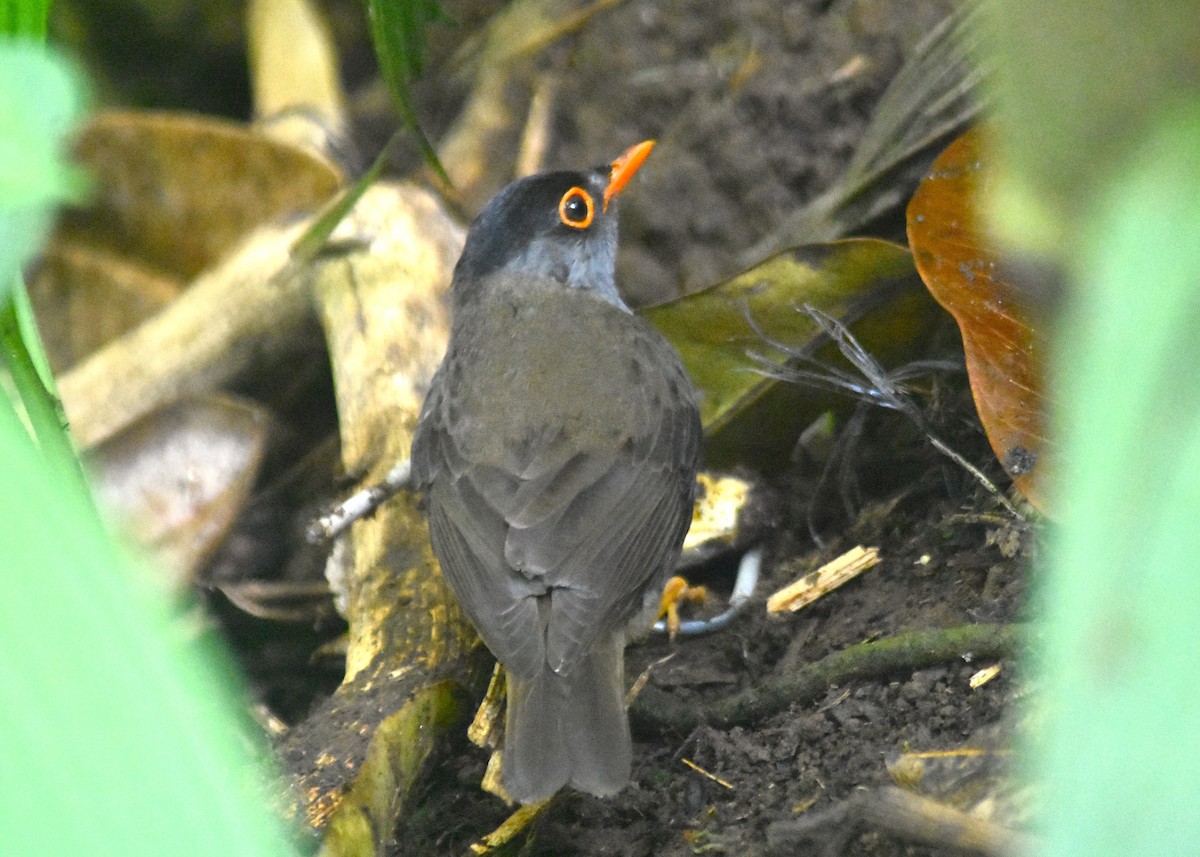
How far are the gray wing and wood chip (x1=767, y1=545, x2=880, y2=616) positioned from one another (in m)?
0.33

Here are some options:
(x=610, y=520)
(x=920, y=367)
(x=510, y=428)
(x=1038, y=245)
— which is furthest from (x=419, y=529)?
(x=1038, y=245)

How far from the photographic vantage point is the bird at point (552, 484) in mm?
2967

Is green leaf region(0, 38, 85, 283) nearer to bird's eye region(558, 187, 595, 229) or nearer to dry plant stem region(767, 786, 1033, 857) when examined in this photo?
dry plant stem region(767, 786, 1033, 857)

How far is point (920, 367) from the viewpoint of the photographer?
3.56 metres

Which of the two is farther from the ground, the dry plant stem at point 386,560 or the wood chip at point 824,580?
the dry plant stem at point 386,560

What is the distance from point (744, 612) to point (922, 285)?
1.09 m

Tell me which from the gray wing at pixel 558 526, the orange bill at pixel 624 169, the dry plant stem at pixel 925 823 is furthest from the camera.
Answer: the orange bill at pixel 624 169

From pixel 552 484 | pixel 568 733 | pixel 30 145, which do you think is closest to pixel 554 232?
pixel 552 484

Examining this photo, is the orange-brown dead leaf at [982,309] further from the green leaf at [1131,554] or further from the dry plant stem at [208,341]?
the dry plant stem at [208,341]

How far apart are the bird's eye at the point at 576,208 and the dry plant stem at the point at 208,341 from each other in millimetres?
1073

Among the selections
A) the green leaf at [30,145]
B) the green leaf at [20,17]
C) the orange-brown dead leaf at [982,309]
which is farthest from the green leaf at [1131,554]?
the green leaf at [20,17]

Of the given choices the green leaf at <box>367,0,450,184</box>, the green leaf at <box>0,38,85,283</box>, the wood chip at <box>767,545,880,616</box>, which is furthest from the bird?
the green leaf at <box>0,38,85,283</box>

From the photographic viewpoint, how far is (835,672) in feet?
9.75

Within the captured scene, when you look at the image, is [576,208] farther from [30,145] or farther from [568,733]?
[30,145]
